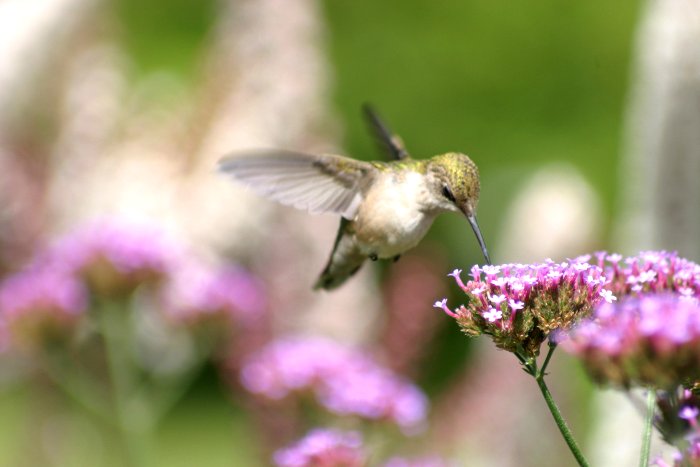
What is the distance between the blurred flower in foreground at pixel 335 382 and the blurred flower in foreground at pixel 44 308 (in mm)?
602

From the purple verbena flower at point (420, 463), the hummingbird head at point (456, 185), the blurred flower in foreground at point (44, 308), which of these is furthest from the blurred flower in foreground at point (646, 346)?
the blurred flower in foreground at point (44, 308)

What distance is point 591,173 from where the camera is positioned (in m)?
8.19

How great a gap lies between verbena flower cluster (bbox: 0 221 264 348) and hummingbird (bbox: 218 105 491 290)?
2.70 ft

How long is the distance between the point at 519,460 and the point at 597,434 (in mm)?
465

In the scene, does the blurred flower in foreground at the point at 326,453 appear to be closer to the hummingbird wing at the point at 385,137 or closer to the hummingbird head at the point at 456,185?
the hummingbird head at the point at 456,185

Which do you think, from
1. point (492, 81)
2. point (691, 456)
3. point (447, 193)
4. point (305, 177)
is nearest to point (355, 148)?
point (492, 81)

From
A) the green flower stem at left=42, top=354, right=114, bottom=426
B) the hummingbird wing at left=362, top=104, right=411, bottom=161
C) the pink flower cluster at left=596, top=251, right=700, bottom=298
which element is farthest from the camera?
the green flower stem at left=42, top=354, right=114, bottom=426

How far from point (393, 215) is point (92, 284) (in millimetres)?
1301

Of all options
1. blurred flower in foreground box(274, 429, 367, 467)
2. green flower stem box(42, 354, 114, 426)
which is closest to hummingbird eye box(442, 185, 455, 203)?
blurred flower in foreground box(274, 429, 367, 467)

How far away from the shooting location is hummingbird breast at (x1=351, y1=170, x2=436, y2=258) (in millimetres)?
2490

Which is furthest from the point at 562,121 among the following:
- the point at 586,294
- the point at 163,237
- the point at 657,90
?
the point at 586,294

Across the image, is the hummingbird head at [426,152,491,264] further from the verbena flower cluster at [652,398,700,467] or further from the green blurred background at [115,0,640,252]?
the green blurred background at [115,0,640,252]

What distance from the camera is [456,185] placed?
92.1 inches

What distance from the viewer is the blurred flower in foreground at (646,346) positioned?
1.60 m
